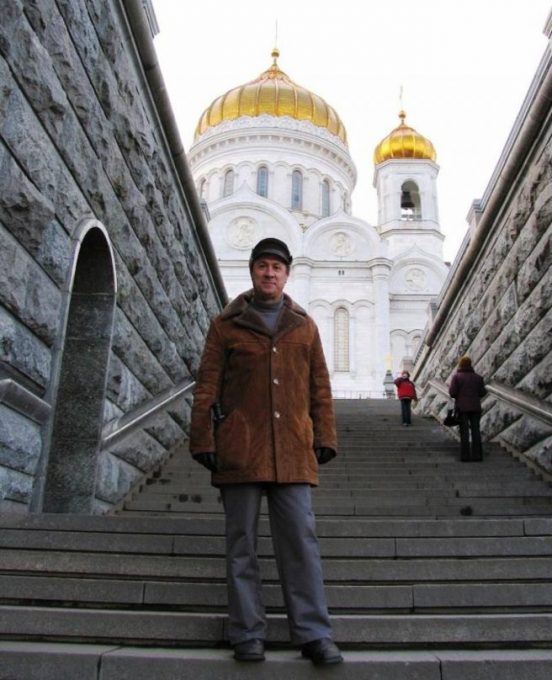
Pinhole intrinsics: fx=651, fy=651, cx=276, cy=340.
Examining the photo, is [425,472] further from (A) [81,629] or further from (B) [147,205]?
(A) [81,629]

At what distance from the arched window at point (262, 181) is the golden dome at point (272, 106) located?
4173 millimetres

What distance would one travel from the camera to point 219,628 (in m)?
3.24

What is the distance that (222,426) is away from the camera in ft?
10.8

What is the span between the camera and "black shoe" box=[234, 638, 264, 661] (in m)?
2.89

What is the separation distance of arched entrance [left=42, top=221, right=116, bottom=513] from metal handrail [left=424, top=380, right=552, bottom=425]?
4.52 metres

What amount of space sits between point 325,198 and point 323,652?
3855 cm

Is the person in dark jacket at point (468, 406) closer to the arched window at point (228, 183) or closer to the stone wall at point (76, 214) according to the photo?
the stone wall at point (76, 214)

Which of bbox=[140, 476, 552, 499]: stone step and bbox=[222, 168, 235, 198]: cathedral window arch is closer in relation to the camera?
bbox=[140, 476, 552, 499]: stone step

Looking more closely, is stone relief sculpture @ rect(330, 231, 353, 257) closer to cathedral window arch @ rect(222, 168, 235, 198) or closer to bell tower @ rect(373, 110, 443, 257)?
bell tower @ rect(373, 110, 443, 257)

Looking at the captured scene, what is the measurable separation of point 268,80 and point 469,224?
37.1 metres

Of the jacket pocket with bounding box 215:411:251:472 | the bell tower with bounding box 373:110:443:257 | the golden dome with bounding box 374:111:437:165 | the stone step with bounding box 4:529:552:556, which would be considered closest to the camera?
the jacket pocket with bounding box 215:411:251:472

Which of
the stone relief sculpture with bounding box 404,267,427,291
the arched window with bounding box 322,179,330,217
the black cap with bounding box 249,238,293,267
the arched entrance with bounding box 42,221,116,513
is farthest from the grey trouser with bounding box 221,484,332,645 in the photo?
the arched window with bounding box 322,179,330,217

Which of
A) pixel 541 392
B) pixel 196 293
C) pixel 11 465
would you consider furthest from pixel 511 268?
pixel 11 465

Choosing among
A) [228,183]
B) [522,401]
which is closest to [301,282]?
[228,183]
